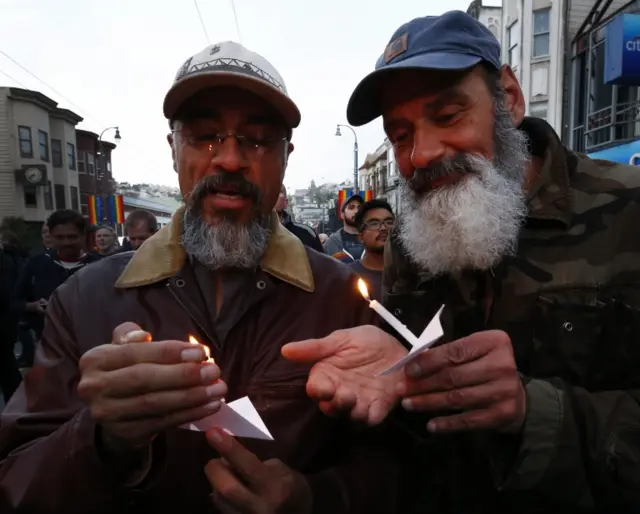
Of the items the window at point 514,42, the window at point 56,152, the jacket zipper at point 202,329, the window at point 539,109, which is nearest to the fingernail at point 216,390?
the jacket zipper at point 202,329

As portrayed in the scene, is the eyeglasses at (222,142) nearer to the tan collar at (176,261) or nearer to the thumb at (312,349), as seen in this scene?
the tan collar at (176,261)

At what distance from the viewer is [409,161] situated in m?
2.03

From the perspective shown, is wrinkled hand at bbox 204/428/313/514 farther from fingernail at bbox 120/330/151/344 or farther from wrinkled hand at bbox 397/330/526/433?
wrinkled hand at bbox 397/330/526/433

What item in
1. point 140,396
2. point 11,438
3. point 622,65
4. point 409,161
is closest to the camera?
point 140,396

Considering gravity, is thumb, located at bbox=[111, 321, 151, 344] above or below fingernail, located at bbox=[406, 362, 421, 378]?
above

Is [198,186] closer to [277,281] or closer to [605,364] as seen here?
[277,281]

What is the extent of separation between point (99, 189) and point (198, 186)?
4585 centimetres

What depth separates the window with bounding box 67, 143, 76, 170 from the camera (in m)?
37.2

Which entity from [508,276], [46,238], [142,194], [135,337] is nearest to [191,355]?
[135,337]

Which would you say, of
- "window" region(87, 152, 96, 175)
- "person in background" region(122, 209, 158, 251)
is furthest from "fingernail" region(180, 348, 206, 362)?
"window" region(87, 152, 96, 175)

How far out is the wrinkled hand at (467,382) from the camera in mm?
1272

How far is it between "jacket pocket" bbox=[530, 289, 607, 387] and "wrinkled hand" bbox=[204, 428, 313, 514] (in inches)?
40.7

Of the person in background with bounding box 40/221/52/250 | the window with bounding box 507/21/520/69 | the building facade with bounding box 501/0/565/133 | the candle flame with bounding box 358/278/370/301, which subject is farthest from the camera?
the window with bounding box 507/21/520/69

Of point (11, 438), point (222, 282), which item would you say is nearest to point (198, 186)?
point (222, 282)
